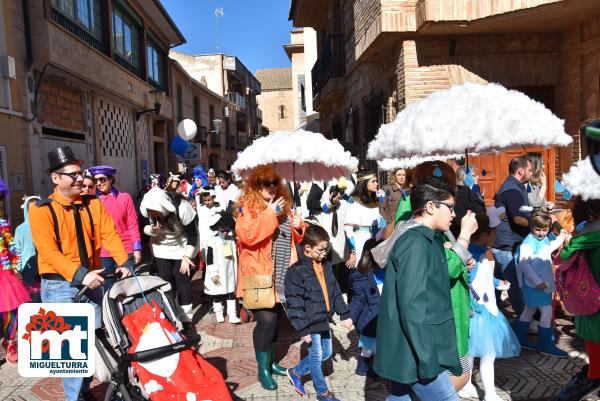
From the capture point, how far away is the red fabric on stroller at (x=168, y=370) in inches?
117

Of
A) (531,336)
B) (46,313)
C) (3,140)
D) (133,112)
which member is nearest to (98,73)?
(3,140)

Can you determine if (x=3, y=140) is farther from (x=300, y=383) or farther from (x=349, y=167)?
(x=300, y=383)

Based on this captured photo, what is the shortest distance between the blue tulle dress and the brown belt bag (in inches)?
66.4

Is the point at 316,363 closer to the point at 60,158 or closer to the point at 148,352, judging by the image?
the point at 148,352

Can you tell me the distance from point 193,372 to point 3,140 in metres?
7.41

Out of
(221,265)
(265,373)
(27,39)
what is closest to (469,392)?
(265,373)

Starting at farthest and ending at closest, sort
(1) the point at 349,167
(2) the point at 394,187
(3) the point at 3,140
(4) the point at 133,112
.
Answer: (4) the point at 133,112 → (3) the point at 3,140 → (2) the point at 394,187 → (1) the point at 349,167

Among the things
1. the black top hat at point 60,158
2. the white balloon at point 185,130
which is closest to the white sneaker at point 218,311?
the black top hat at point 60,158

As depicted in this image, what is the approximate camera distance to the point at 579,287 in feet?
10.0

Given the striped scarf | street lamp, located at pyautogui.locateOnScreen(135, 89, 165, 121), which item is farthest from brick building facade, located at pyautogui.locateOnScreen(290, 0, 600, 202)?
street lamp, located at pyautogui.locateOnScreen(135, 89, 165, 121)

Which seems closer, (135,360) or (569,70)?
(135,360)

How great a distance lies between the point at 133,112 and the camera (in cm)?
1670

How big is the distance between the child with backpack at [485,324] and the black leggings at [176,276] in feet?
11.5

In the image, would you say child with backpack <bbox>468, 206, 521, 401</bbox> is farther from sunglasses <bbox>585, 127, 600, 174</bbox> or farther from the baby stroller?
sunglasses <bbox>585, 127, 600, 174</bbox>
